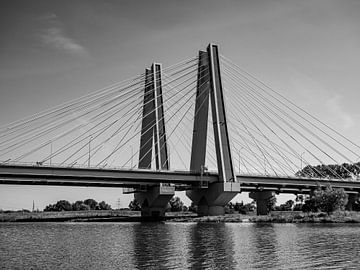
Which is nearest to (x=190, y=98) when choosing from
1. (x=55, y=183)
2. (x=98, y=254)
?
(x=55, y=183)

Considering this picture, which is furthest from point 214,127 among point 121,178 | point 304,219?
point 304,219

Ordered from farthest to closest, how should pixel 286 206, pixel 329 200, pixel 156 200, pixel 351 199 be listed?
pixel 286 206, pixel 351 199, pixel 156 200, pixel 329 200

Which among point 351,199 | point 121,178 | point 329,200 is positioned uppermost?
point 121,178

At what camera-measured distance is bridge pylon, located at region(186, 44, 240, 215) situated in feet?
245

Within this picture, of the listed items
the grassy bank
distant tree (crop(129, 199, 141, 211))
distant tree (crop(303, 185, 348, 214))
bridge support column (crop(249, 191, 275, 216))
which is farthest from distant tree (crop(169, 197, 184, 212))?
distant tree (crop(303, 185, 348, 214))

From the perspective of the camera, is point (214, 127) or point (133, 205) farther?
point (133, 205)

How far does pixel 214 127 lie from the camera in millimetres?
74000

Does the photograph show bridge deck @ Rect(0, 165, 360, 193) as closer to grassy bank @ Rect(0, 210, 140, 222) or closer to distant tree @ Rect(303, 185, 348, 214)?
distant tree @ Rect(303, 185, 348, 214)

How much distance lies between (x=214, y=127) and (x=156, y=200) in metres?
20.2

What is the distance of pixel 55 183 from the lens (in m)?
77.9

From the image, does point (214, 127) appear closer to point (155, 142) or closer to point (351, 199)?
point (155, 142)

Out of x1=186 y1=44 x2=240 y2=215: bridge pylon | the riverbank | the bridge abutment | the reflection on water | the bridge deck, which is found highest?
x1=186 y1=44 x2=240 y2=215: bridge pylon

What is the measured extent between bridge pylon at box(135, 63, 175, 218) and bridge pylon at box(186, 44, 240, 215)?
714 centimetres

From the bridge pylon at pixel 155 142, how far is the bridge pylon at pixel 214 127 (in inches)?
281
